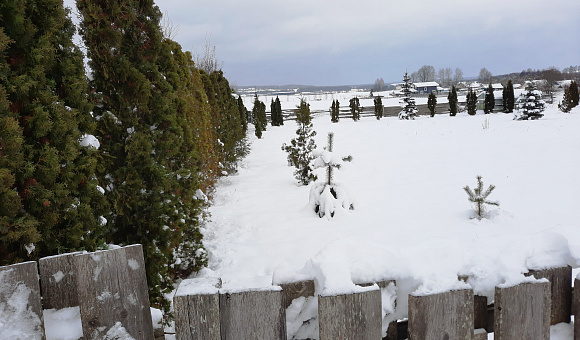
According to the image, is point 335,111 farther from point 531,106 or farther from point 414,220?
point 414,220

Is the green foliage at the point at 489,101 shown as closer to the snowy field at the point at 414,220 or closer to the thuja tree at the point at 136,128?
the snowy field at the point at 414,220

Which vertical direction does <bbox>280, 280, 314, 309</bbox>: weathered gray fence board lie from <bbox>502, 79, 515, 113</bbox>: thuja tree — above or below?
below

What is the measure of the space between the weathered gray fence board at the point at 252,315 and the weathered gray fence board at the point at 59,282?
0.46 metres

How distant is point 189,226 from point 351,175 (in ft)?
19.6

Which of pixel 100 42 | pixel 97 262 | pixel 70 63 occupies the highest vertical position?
pixel 100 42

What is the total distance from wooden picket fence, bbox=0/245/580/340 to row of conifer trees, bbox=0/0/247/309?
4.83 feet

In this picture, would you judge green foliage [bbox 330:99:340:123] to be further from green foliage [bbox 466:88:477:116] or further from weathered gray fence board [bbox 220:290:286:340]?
weathered gray fence board [bbox 220:290:286:340]

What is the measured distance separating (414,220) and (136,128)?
4.60m

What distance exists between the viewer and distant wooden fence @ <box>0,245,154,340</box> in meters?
0.97

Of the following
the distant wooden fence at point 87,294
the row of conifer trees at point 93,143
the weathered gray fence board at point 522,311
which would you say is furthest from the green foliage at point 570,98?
the distant wooden fence at point 87,294

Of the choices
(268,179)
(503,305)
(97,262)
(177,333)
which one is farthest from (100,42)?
(268,179)

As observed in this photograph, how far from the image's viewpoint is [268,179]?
1023 cm

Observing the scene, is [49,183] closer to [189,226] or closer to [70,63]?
[70,63]

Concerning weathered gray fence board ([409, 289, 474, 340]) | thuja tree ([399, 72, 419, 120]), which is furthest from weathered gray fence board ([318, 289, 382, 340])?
thuja tree ([399, 72, 419, 120])
